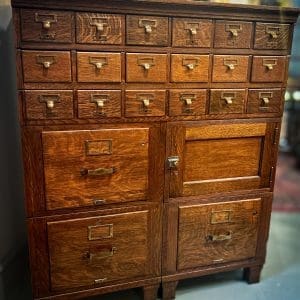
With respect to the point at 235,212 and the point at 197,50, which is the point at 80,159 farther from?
the point at 235,212

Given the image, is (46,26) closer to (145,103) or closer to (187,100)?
(145,103)

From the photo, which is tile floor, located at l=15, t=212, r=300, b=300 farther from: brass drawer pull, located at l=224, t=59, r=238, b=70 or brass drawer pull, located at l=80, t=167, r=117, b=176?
brass drawer pull, located at l=224, t=59, r=238, b=70

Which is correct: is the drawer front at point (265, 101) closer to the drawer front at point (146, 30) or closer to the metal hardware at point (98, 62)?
the drawer front at point (146, 30)

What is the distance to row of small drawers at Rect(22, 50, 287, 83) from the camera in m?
1.12

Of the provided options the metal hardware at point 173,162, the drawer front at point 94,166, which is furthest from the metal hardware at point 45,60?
the metal hardware at point 173,162

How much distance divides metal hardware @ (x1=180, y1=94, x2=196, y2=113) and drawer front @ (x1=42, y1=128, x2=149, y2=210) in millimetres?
184

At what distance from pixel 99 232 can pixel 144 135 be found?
43 cm

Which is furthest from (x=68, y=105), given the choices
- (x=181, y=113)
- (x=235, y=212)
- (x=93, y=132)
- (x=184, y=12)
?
(x=235, y=212)

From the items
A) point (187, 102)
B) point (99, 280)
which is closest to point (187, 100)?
point (187, 102)

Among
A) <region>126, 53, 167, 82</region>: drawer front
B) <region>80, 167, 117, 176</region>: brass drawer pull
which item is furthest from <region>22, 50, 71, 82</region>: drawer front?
<region>80, 167, 117, 176</region>: brass drawer pull

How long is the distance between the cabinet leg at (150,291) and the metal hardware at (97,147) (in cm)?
65

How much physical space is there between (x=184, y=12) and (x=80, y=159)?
662 mm

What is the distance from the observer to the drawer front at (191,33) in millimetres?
1223

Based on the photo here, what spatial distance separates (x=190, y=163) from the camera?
139 centimetres
